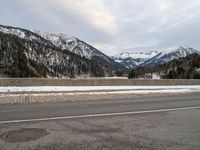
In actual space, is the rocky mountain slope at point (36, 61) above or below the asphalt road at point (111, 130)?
above

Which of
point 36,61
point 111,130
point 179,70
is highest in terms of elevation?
point 36,61

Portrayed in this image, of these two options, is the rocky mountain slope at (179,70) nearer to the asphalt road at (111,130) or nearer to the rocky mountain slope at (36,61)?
the rocky mountain slope at (36,61)

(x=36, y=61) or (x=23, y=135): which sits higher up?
(x=36, y=61)

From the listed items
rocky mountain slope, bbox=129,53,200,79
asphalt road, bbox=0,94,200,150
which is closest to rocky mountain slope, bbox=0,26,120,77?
rocky mountain slope, bbox=129,53,200,79

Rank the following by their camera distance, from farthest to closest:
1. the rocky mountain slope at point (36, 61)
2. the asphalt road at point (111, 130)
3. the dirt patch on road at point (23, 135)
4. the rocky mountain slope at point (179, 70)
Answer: the rocky mountain slope at point (36, 61) < the rocky mountain slope at point (179, 70) < the dirt patch on road at point (23, 135) < the asphalt road at point (111, 130)

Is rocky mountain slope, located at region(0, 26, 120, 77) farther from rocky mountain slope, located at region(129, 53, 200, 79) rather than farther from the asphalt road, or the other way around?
the asphalt road

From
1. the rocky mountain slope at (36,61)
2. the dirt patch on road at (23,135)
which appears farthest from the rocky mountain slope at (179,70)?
the dirt patch on road at (23,135)

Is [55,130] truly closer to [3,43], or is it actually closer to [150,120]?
[150,120]

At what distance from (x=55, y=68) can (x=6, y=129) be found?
174 m

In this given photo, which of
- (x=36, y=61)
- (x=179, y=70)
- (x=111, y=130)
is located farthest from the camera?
(x=36, y=61)

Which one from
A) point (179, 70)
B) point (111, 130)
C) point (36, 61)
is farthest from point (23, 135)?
point (36, 61)

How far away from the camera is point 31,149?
5.86m

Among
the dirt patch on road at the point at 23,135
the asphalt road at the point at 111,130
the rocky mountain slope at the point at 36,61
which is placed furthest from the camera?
Answer: the rocky mountain slope at the point at 36,61

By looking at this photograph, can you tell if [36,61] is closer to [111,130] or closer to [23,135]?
[111,130]
